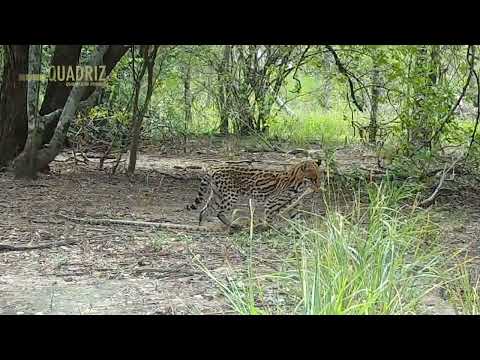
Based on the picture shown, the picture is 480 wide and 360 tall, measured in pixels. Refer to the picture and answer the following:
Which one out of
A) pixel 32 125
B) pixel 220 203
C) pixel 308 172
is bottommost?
pixel 220 203

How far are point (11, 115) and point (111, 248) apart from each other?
3202mm

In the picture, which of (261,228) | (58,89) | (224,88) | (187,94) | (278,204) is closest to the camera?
(261,228)

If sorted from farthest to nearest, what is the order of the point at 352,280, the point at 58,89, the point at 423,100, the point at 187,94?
the point at 187,94 < the point at 58,89 < the point at 423,100 < the point at 352,280

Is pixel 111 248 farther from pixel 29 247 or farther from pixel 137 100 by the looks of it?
pixel 137 100

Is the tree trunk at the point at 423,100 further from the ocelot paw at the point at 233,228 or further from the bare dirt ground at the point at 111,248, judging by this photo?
the ocelot paw at the point at 233,228

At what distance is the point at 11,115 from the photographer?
734cm

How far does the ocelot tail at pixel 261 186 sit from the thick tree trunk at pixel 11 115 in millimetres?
2695

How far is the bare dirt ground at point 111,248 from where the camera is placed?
361 centimetres

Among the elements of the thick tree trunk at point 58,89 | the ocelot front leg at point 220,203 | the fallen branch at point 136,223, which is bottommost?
the fallen branch at point 136,223

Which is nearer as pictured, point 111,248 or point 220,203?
point 111,248

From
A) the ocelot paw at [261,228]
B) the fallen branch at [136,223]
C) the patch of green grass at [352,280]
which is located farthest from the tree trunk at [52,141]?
the patch of green grass at [352,280]

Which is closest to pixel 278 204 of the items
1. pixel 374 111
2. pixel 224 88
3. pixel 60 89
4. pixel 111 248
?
pixel 111 248

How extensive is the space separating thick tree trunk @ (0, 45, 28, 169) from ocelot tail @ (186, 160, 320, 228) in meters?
2.70

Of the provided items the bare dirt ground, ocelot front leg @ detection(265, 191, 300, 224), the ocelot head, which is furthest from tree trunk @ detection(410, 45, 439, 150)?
ocelot front leg @ detection(265, 191, 300, 224)
